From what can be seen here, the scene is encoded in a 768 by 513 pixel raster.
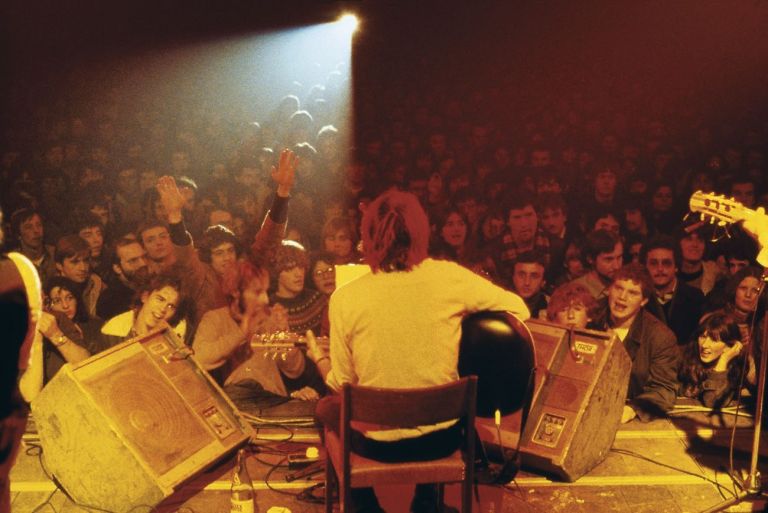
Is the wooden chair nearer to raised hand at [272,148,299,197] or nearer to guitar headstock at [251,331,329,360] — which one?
guitar headstock at [251,331,329,360]

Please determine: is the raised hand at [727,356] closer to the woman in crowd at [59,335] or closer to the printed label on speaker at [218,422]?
the printed label on speaker at [218,422]

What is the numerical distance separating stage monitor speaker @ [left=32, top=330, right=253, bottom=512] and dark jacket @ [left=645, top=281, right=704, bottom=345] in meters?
2.74

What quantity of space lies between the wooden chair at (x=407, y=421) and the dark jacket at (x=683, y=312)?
8.19 feet

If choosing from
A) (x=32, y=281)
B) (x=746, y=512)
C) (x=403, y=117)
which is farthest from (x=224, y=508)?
(x=403, y=117)

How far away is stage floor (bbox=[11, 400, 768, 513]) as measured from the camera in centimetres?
301

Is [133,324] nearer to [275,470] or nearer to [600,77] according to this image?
[275,470]

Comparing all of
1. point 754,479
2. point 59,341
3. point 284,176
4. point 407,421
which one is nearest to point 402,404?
point 407,421

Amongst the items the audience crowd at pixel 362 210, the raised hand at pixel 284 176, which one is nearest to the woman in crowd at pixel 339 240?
the audience crowd at pixel 362 210

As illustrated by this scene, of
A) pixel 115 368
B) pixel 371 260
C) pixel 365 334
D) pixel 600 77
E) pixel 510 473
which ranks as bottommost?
pixel 510 473

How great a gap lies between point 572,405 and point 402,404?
136 cm

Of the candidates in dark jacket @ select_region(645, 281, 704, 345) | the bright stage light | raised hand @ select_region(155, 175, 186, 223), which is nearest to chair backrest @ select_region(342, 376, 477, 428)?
raised hand @ select_region(155, 175, 186, 223)

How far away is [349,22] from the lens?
870cm

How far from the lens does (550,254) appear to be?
4777mm

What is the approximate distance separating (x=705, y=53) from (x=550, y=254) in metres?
4.01
